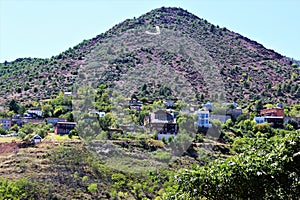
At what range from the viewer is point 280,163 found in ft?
14.4

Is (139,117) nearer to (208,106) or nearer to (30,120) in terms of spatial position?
(30,120)

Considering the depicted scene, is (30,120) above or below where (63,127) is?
above

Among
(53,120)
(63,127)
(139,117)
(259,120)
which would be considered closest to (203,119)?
(139,117)

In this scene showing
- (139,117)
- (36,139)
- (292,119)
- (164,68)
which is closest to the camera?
(36,139)

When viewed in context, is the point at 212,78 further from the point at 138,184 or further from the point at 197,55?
the point at 138,184

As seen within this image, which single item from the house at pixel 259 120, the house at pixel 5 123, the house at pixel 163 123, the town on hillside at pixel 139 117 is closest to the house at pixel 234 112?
the town on hillside at pixel 139 117

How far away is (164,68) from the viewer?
1411 inches

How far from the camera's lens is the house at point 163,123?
23.0 metres

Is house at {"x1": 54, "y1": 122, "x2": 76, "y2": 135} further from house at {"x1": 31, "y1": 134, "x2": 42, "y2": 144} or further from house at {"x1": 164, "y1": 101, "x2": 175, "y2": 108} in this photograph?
house at {"x1": 164, "y1": 101, "x2": 175, "y2": 108}

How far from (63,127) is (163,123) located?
5.54 meters

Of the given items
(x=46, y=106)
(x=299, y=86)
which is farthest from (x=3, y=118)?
(x=299, y=86)

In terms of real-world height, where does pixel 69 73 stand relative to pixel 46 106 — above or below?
above

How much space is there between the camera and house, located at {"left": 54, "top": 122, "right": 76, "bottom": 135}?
74.7ft

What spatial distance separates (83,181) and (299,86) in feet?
85.7
